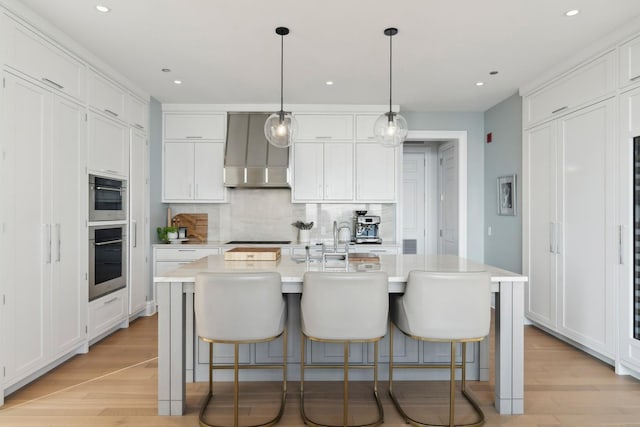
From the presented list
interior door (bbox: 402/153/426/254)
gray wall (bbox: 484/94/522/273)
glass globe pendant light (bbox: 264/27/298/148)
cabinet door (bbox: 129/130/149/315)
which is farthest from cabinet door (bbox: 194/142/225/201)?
gray wall (bbox: 484/94/522/273)

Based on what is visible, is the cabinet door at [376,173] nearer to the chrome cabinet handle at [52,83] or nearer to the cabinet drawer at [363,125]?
the cabinet drawer at [363,125]

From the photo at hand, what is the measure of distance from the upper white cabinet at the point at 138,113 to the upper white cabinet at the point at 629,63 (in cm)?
445

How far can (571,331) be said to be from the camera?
3615 millimetres

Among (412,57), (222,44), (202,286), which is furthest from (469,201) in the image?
(202,286)

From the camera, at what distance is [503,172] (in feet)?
16.0

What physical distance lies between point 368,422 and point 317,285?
883 millimetres

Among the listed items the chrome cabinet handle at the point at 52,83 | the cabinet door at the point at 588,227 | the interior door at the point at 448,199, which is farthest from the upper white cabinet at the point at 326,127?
the chrome cabinet handle at the point at 52,83

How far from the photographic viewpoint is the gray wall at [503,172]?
4.55 metres

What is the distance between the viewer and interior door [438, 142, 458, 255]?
561cm

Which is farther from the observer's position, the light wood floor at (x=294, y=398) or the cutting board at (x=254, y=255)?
the cutting board at (x=254, y=255)

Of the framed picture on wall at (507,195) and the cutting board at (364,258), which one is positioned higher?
the framed picture on wall at (507,195)

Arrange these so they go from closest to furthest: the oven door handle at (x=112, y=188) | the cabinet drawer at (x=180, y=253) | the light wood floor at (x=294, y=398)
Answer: the light wood floor at (x=294, y=398) < the oven door handle at (x=112, y=188) < the cabinet drawer at (x=180, y=253)

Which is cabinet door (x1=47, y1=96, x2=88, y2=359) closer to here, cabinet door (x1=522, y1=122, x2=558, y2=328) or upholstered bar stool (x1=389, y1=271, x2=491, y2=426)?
upholstered bar stool (x1=389, y1=271, x2=491, y2=426)

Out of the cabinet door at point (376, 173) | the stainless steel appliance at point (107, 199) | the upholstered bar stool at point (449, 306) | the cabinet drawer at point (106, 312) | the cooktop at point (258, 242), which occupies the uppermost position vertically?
the cabinet door at point (376, 173)
